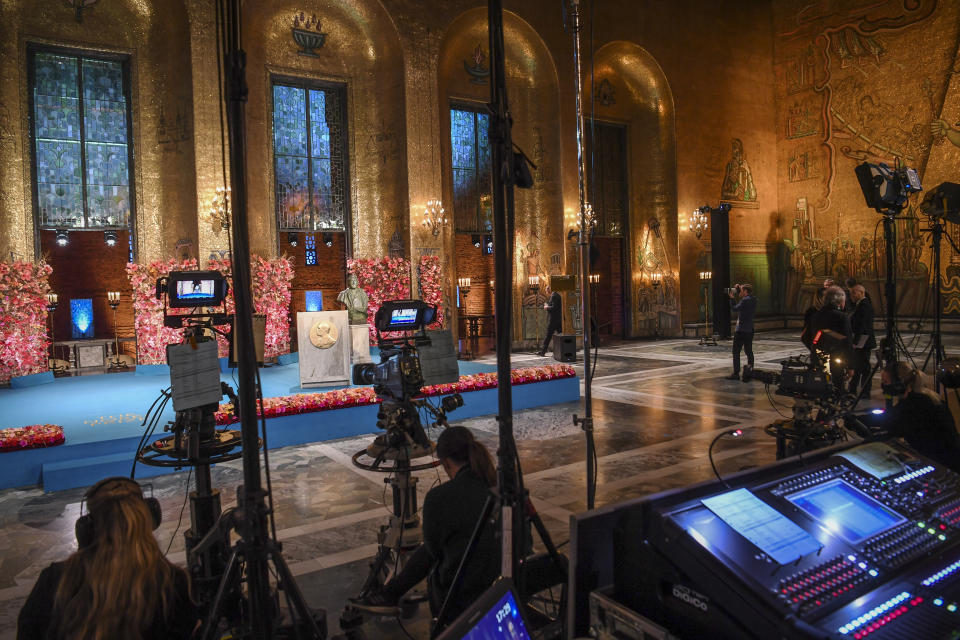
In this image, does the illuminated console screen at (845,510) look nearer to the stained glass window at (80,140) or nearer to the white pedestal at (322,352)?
the white pedestal at (322,352)

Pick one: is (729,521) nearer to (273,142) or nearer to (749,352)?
(749,352)

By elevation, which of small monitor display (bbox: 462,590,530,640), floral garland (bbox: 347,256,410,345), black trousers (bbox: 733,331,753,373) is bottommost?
black trousers (bbox: 733,331,753,373)

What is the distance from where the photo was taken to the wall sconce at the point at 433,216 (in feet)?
55.5

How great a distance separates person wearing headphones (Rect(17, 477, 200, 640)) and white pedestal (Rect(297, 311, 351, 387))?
841cm

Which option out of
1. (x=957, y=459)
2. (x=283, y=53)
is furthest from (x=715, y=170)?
(x=957, y=459)

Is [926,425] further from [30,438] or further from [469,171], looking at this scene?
[469,171]

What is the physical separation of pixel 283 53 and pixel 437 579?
16234mm

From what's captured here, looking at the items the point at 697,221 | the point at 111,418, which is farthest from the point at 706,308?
the point at 111,418

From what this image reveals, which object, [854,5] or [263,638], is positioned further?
[854,5]

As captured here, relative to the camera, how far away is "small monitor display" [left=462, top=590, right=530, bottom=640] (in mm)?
1330

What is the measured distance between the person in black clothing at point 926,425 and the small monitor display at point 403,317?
3382 millimetres

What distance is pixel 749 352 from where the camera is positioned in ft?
38.2

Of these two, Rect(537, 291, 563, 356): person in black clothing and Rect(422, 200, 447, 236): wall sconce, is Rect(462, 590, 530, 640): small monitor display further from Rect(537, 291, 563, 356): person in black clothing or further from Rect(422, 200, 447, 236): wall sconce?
Rect(422, 200, 447, 236): wall sconce

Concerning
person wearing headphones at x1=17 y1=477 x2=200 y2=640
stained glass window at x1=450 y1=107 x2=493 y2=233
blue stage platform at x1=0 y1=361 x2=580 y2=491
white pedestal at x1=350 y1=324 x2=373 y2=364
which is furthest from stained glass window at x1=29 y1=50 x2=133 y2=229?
person wearing headphones at x1=17 y1=477 x2=200 y2=640
